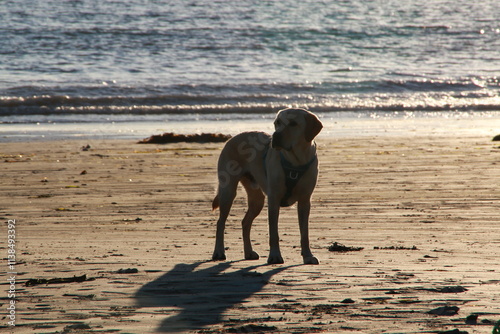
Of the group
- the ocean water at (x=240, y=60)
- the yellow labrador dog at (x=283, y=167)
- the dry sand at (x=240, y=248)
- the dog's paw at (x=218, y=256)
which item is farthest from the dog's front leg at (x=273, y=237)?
the ocean water at (x=240, y=60)

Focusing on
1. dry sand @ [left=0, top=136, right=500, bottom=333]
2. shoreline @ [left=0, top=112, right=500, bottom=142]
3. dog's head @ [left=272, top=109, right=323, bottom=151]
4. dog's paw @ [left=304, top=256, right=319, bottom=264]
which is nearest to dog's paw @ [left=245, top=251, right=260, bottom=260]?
dry sand @ [left=0, top=136, right=500, bottom=333]

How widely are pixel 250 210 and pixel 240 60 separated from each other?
74.4 feet

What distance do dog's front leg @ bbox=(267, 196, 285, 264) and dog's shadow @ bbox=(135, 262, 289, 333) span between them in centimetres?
21

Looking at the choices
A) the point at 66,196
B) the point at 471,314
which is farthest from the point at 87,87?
the point at 471,314

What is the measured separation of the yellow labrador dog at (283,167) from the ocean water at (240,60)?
11.0 meters

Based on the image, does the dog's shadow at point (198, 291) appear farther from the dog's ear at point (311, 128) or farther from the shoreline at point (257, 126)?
the shoreline at point (257, 126)

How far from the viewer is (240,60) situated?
92.5ft

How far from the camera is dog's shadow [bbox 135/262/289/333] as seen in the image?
384 cm

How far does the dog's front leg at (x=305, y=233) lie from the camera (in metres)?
5.35

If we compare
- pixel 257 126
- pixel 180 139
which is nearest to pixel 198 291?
pixel 180 139

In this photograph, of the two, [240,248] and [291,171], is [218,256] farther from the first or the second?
[291,171]

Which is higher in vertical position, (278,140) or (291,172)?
(278,140)

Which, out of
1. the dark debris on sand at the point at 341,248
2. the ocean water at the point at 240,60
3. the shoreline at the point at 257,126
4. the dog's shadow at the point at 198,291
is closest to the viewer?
the dog's shadow at the point at 198,291

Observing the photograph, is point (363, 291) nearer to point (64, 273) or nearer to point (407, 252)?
point (407, 252)
